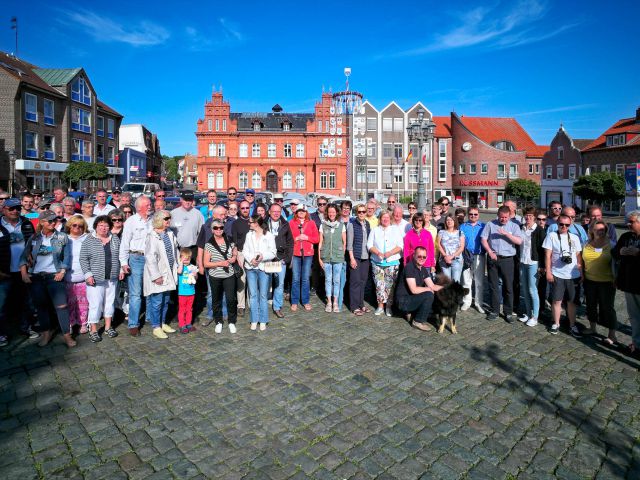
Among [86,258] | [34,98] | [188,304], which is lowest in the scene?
[188,304]

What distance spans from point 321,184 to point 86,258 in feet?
181

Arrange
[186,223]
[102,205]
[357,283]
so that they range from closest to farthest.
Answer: [186,223] < [357,283] < [102,205]

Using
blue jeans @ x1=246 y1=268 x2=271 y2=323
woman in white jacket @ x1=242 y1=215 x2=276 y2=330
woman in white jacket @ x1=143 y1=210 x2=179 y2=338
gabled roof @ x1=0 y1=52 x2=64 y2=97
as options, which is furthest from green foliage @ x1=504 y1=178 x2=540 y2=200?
woman in white jacket @ x1=143 y1=210 x2=179 y2=338

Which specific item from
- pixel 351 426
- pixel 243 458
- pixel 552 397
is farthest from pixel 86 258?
pixel 552 397

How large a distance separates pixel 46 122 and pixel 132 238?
41.4 meters

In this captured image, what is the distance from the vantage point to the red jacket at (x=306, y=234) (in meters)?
8.04

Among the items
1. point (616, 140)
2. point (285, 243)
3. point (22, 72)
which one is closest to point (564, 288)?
point (285, 243)

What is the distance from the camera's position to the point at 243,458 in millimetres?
3641

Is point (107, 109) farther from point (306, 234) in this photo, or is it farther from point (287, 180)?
point (306, 234)

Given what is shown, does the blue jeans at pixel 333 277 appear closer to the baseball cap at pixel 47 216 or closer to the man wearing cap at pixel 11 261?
the baseball cap at pixel 47 216

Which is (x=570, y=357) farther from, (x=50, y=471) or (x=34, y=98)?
(x=34, y=98)

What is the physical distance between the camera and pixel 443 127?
2569 inches

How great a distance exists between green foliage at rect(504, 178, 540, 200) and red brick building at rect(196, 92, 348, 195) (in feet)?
74.2

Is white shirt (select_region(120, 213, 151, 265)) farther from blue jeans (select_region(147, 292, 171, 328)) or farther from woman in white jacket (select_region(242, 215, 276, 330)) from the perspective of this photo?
woman in white jacket (select_region(242, 215, 276, 330))
